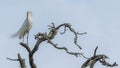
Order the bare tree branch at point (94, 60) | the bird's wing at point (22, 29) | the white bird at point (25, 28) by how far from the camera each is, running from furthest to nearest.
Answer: the bird's wing at point (22, 29) < the white bird at point (25, 28) < the bare tree branch at point (94, 60)

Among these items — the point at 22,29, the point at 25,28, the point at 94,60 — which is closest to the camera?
the point at 94,60

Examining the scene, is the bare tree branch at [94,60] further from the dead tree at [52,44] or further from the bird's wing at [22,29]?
the bird's wing at [22,29]

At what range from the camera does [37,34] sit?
1535 cm

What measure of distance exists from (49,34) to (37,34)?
54cm

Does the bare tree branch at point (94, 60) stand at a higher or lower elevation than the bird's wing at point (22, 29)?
lower

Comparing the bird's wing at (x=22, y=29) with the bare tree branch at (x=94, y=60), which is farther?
the bird's wing at (x=22, y=29)

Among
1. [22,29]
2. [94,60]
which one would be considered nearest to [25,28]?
[22,29]

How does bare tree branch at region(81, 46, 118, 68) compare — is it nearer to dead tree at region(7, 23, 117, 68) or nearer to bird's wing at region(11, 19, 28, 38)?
dead tree at region(7, 23, 117, 68)

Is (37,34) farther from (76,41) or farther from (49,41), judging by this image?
(76,41)

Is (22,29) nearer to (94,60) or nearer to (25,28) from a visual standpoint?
(25,28)

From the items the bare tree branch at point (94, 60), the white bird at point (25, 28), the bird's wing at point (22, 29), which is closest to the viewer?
the bare tree branch at point (94, 60)

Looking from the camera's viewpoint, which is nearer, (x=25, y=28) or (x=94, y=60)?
(x=94, y=60)

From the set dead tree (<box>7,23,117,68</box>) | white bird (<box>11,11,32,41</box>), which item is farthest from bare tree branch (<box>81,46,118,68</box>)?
white bird (<box>11,11,32,41</box>)

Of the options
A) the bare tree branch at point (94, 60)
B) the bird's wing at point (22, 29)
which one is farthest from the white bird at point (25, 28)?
the bare tree branch at point (94, 60)
